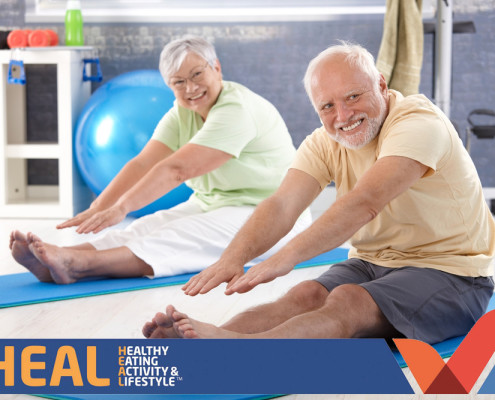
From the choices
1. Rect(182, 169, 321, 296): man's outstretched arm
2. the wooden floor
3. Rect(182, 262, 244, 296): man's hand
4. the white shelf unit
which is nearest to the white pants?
the wooden floor

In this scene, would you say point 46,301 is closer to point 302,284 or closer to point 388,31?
point 302,284

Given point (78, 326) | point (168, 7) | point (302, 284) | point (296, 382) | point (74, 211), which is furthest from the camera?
point (168, 7)

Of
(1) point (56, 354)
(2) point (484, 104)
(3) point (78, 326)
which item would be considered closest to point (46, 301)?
(3) point (78, 326)

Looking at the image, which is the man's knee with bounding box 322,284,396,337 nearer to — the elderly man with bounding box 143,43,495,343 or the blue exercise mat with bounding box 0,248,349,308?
the elderly man with bounding box 143,43,495,343

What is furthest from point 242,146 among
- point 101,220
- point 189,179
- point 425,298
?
point 425,298

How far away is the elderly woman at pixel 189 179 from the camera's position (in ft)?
9.21

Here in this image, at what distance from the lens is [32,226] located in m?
4.31

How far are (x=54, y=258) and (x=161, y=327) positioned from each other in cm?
105

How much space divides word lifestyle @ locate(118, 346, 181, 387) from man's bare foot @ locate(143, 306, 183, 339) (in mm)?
216

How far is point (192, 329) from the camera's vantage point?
1714 millimetres

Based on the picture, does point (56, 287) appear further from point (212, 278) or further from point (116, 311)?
point (212, 278)

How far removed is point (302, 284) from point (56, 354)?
0.77 meters

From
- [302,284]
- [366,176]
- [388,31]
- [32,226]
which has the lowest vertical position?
[32,226]

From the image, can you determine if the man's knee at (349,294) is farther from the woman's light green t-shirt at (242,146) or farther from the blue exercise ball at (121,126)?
the blue exercise ball at (121,126)
